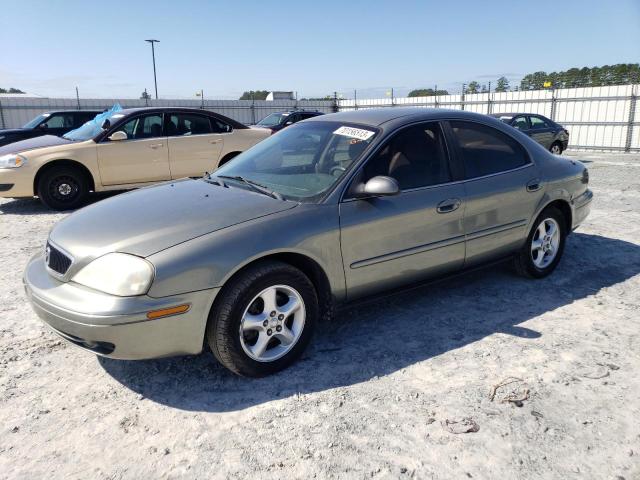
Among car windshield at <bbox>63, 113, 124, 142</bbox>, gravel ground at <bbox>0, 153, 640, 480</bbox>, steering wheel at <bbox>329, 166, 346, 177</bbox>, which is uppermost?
car windshield at <bbox>63, 113, 124, 142</bbox>

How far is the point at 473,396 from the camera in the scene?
9.41 feet

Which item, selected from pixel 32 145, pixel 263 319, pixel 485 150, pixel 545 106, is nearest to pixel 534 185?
pixel 485 150

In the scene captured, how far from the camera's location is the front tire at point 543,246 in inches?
179

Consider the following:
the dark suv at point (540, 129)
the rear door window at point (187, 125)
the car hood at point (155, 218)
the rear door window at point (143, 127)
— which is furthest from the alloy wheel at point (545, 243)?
the dark suv at point (540, 129)

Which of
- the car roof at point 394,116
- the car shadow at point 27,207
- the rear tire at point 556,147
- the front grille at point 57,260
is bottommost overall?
the car shadow at point 27,207

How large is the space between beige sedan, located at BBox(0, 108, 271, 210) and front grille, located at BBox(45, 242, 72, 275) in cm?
526

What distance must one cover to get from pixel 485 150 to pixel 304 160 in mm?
1507

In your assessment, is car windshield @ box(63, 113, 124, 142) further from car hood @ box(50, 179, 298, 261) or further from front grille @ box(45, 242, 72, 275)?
front grille @ box(45, 242, 72, 275)

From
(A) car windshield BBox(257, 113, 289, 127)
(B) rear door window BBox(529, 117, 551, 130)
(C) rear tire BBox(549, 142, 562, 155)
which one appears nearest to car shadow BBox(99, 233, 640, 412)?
(B) rear door window BBox(529, 117, 551, 130)

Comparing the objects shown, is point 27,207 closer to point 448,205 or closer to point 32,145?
point 32,145

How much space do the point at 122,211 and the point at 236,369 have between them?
1264 mm

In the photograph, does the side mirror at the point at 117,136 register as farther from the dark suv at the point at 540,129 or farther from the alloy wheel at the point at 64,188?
the dark suv at the point at 540,129

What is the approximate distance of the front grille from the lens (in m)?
2.90

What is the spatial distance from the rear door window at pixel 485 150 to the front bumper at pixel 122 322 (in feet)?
7.56
